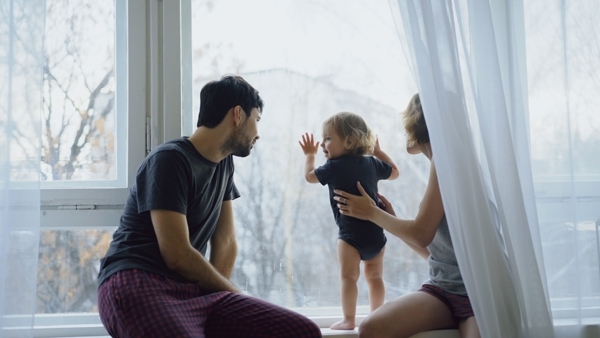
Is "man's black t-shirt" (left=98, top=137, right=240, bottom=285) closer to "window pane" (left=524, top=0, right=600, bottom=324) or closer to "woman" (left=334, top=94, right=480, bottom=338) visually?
"woman" (left=334, top=94, right=480, bottom=338)

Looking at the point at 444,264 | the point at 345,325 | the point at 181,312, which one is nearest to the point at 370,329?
the point at 345,325

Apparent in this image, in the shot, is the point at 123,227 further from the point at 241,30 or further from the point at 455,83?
the point at 455,83

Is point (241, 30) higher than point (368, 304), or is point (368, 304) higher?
point (241, 30)

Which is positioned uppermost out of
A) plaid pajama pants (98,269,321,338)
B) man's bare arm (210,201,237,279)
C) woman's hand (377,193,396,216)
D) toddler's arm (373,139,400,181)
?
toddler's arm (373,139,400,181)

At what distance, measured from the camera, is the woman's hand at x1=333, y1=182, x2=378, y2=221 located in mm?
2070

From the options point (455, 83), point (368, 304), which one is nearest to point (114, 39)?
point (455, 83)

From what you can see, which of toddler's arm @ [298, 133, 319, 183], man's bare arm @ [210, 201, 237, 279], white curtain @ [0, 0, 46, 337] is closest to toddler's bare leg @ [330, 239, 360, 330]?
toddler's arm @ [298, 133, 319, 183]


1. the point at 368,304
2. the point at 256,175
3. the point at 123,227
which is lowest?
the point at 368,304

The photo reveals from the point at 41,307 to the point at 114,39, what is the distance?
0.94 metres

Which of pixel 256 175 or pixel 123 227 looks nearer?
pixel 123 227

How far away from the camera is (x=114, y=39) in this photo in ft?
7.05

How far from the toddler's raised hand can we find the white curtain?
2.81ft

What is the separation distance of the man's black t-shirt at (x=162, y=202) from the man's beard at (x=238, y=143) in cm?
7

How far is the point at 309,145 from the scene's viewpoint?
85.9 inches
